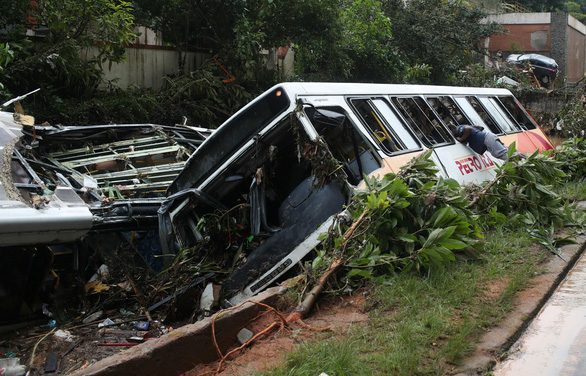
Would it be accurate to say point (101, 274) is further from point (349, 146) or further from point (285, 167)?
point (349, 146)

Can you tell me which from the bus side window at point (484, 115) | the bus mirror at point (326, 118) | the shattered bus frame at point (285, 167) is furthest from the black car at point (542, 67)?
the bus mirror at point (326, 118)

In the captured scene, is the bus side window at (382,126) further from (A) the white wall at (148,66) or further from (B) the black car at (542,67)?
(B) the black car at (542,67)

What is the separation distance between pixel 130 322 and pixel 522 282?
11.5 feet

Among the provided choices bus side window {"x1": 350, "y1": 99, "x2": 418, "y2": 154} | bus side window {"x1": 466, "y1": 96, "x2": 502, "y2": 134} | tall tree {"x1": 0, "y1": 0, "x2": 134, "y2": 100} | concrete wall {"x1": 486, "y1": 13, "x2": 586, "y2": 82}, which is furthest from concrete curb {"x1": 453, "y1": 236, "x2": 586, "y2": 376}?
concrete wall {"x1": 486, "y1": 13, "x2": 586, "y2": 82}

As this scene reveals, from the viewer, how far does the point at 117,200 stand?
16.9 ft

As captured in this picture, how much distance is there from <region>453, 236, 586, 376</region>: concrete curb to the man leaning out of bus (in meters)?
2.69

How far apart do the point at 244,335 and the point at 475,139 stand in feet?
16.9

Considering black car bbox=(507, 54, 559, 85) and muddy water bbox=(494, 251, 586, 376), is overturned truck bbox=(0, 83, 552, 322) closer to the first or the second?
muddy water bbox=(494, 251, 586, 376)

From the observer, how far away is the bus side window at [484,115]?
28.4ft

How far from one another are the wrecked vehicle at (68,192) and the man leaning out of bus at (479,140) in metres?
3.89

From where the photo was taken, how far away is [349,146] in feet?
17.5

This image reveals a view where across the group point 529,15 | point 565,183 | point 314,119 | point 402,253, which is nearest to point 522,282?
point 402,253

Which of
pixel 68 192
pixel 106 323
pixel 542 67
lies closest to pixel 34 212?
pixel 68 192

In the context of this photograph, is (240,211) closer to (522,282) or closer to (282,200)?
(282,200)
